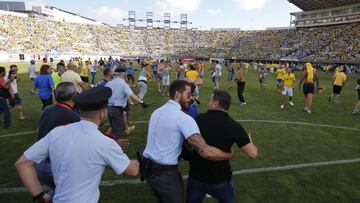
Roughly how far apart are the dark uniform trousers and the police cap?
122 centimetres

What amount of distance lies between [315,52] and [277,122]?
5303 centimetres

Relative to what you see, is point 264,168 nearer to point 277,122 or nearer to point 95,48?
point 277,122

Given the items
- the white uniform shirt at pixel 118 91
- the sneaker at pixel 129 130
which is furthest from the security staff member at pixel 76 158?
the sneaker at pixel 129 130

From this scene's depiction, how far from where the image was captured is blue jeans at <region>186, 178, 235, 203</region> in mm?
3725

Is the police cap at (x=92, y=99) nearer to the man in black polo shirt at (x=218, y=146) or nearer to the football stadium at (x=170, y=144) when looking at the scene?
the football stadium at (x=170, y=144)

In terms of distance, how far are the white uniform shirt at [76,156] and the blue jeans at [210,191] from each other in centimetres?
136

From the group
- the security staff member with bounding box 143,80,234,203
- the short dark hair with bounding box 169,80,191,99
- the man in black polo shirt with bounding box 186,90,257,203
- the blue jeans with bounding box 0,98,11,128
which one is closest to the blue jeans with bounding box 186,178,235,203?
the man in black polo shirt with bounding box 186,90,257,203

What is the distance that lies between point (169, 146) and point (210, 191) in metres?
0.74

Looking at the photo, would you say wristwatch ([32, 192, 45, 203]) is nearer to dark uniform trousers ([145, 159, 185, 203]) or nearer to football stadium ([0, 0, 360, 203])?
football stadium ([0, 0, 360, 203])

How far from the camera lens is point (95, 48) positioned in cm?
7706

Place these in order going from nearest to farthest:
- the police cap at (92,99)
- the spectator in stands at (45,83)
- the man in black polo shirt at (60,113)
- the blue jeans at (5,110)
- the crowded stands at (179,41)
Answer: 1. the police cap at (92,99)
2. the man in black polo shirt at (60,113)
3. the spectator in stands at (45,83)
4. the blue jeans at (5,110)
5. the crowded stands at (179,41)

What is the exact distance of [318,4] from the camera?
72500mm

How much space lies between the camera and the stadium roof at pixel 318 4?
66.4m

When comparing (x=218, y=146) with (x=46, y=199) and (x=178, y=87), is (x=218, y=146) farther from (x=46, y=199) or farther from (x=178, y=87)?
(x=46, y=199)
